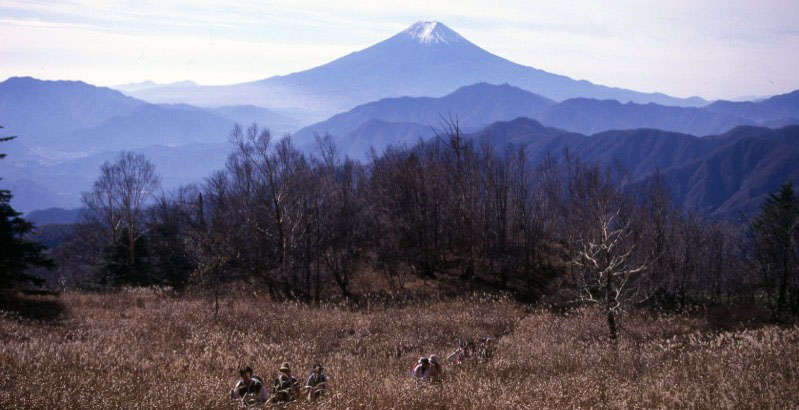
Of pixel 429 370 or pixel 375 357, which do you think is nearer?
pixel 429 370

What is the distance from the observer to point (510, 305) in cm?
2127

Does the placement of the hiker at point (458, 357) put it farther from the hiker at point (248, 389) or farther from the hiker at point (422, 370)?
the hiker at point (248, 389)

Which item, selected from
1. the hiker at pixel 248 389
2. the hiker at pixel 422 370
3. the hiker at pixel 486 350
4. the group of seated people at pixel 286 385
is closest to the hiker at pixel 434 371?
the group of seated people at pixel 286 385

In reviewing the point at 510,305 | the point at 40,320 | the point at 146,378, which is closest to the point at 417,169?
the point at 510,305

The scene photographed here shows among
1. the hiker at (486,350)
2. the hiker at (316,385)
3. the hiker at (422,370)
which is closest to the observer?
the hiker at (316,385)

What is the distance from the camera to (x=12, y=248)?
59.5 ft

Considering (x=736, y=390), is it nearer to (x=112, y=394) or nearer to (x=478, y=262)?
(x=112, y=394)

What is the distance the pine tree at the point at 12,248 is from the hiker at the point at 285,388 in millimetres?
14394

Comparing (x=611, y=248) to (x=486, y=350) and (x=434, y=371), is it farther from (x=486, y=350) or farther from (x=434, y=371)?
(x=434, y=371)

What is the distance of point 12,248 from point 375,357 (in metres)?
14.1

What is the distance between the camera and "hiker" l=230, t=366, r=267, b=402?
8462mm

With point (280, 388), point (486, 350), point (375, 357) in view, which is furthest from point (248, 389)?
point (486, 350)

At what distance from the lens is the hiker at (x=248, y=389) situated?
8462mm

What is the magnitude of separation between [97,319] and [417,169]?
19058 millimetres
